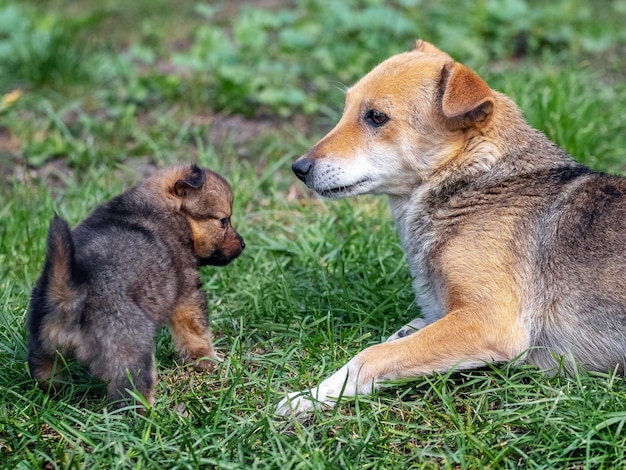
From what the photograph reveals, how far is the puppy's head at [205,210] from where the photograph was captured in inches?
165

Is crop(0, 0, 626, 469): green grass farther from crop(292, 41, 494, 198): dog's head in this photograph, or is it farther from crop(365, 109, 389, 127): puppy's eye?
crop(365, 109, 389, 127): puppy's eye

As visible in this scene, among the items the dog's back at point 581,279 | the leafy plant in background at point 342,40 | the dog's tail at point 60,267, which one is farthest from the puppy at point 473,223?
the leafy plant in background at point 342,40

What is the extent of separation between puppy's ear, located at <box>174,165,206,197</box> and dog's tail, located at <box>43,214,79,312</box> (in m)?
0.82

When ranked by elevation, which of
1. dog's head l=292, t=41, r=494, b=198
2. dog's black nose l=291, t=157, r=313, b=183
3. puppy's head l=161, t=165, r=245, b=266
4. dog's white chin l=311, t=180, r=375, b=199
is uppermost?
dog's head l=292, t=41, r=494, b=198

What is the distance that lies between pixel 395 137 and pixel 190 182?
1102 mm

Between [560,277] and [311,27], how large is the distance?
5.59m

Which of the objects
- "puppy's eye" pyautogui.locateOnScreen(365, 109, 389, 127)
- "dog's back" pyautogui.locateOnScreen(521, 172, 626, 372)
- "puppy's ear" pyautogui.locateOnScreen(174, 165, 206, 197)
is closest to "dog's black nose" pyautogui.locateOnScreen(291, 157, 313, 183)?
"puppy's eye" pyautogui.locateOnScreen(365, 109, 389, 127)

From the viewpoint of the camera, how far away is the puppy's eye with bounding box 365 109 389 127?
441cm

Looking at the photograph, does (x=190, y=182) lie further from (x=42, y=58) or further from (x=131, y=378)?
(x=42, y=58)

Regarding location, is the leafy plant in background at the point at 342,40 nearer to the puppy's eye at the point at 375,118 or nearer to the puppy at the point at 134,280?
the puppy's eye at the point at 375,118

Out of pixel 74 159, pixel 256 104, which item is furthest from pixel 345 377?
pixel 256 104

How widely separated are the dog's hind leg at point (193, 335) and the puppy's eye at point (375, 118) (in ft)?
4.35

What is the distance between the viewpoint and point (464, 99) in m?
4.13

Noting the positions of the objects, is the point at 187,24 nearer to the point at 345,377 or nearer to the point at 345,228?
the point at 345,228
